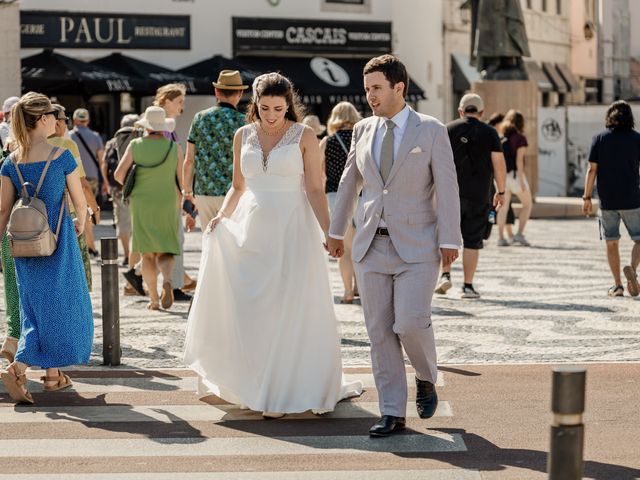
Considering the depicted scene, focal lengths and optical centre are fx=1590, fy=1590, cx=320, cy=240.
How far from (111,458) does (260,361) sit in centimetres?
126

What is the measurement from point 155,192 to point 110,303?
3.26 metres

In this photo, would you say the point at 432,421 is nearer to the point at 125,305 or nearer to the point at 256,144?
the point at 256,144

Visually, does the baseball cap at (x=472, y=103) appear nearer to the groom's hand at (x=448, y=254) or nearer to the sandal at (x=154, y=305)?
the sandal at (x=154, y=305)

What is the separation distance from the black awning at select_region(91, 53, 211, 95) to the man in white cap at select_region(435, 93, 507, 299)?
A: 61.8ft

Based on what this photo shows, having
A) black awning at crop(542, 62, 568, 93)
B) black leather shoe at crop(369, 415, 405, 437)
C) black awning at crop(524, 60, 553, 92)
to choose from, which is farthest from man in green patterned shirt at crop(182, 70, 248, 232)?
black awning at crop(542, 62, 568, 93)

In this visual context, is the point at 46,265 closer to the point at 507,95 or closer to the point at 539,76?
the point at 507,95

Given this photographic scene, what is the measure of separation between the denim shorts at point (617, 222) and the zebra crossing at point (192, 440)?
5527 millimetres

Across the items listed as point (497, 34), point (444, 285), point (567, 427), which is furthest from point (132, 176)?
point (497, 34)

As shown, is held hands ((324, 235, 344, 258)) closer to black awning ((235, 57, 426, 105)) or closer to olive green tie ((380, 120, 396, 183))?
olive green tie ((380, 120, 396, 183))

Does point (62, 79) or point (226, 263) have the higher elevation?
point (62, 79)

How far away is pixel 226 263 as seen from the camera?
885 cm

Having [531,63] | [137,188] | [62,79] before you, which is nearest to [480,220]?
[137,188]

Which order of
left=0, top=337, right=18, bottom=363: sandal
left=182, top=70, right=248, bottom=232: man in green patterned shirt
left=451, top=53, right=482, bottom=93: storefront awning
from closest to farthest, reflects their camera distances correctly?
left=0, top=337, right=18, bottom=363: sandal → left=182, top=70, right=248, bottom=232: man in green patterned shirt → left=451, top=53, right=482, bottom=93: storefront awning

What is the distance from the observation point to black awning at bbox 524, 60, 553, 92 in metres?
46.5
